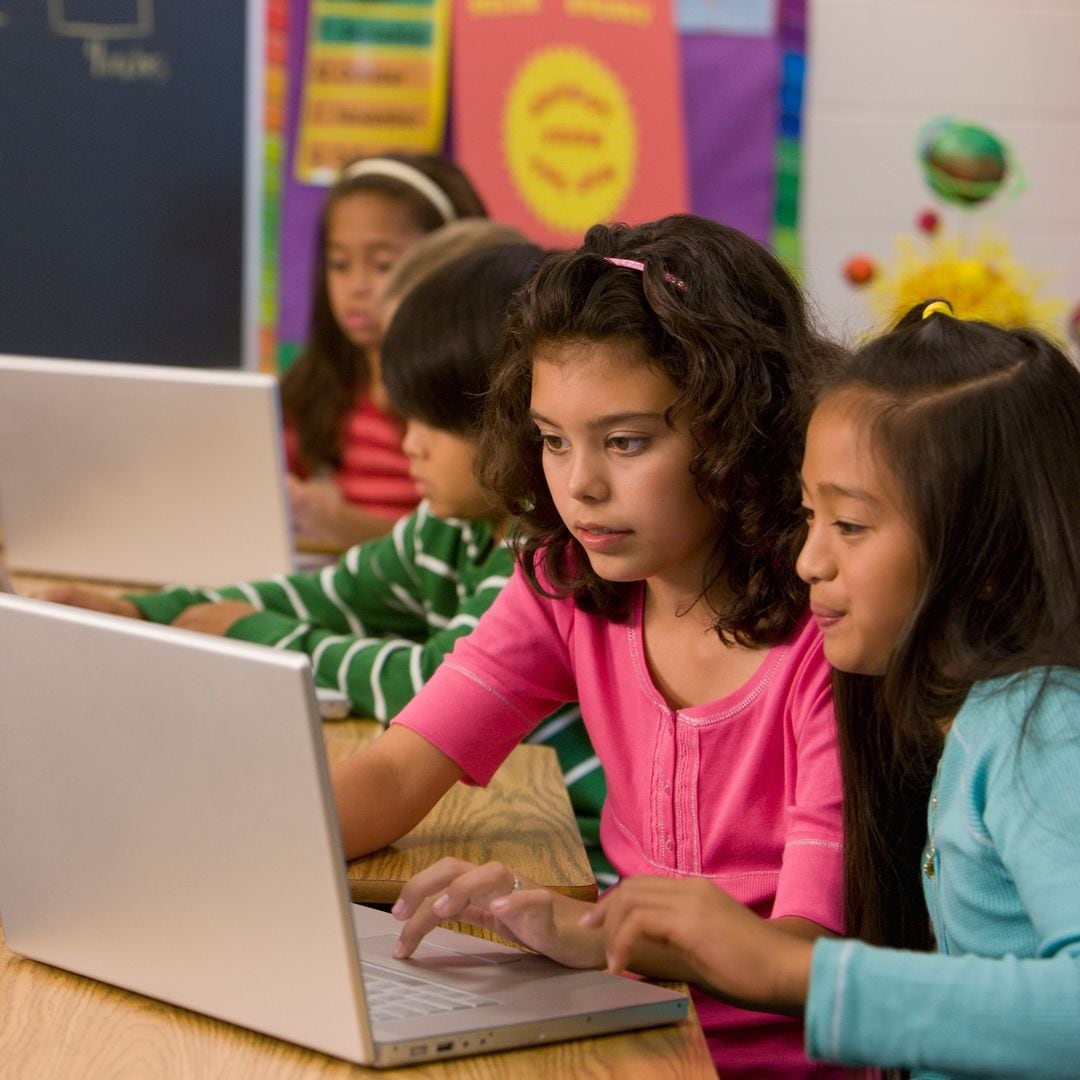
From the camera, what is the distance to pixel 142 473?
1.93 m

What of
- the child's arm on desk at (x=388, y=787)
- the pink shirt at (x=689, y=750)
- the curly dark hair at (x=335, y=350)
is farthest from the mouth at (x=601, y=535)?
the curly dark hair at (x=335, y=350)

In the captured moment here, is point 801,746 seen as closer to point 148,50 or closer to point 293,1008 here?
point 293,1008

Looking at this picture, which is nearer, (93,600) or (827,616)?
(827,616)

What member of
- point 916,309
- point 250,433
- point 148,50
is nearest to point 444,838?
point 916,309

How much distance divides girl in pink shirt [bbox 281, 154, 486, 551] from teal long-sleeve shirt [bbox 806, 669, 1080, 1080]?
1.79m

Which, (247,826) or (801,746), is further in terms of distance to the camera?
(801,746)

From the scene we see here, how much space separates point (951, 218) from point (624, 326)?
2.36 metres

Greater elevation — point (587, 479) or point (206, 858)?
point (587, 479)

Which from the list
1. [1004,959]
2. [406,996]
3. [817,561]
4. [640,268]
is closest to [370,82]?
[640,268]

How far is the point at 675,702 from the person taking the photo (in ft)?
3.92

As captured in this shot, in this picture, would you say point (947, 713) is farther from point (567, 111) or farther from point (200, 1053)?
point (567, 111)

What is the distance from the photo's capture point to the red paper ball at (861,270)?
10.7 feet

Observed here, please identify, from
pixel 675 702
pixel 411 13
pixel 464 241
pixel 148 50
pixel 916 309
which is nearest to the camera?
pixel 916 309

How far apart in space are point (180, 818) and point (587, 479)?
41 cm
